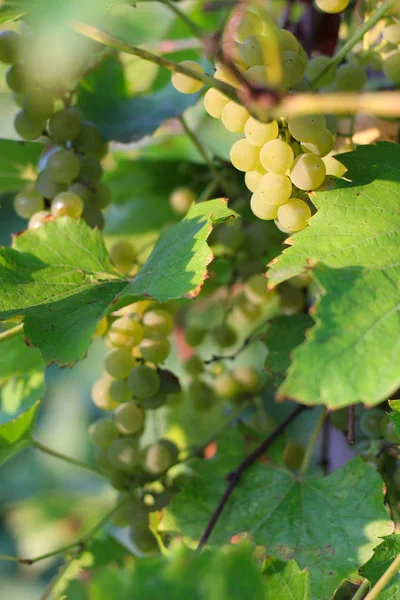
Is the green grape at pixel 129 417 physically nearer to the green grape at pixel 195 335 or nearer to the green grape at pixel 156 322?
the green grape at pixel 156 322

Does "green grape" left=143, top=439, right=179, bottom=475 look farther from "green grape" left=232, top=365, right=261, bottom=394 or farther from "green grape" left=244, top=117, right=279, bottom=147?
"green grape" left=244, top=117, right=279, bottom=147

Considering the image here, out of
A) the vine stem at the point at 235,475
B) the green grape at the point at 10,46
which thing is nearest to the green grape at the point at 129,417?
the vine stem at the point at 235,475

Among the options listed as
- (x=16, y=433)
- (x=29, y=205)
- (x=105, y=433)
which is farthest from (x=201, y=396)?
(x=29, y=205)

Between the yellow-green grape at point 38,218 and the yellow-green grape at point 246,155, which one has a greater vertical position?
the yellow-green grape at point 246,155

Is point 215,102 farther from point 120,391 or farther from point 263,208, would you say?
point 120,391

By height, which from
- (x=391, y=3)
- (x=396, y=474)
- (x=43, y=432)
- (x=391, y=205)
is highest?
(x=391, y=3)

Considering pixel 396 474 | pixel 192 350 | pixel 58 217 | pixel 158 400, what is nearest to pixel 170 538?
pixel 158 400

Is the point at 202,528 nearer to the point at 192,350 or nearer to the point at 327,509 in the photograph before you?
the point at 327,509
